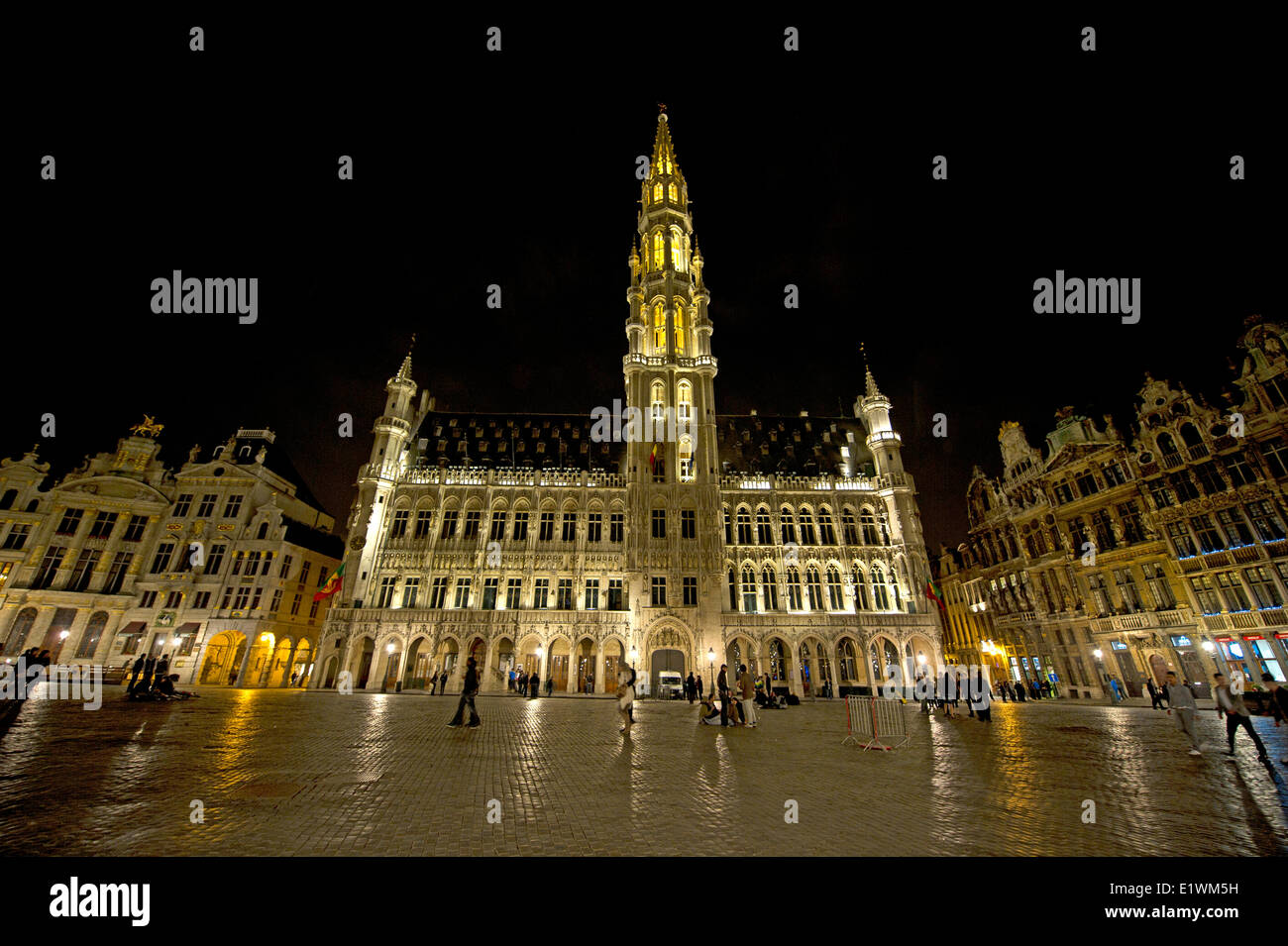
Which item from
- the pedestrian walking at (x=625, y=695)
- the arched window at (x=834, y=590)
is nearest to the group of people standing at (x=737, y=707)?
the pedestrian walking at (x=625, y=695)

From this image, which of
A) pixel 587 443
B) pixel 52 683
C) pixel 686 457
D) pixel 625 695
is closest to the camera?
pixel 625 695

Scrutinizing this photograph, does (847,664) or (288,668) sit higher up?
(847,664)

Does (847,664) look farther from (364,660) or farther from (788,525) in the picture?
(364,660)

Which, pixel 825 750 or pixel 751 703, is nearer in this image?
pixel 825 750

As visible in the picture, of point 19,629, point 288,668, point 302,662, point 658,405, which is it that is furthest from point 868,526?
point 19,629

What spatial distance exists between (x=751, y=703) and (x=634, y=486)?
23232 mm

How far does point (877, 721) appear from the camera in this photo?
1166 centimetres

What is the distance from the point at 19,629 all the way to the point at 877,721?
169ft

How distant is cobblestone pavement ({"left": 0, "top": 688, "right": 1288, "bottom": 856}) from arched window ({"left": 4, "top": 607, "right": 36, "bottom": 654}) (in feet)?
105

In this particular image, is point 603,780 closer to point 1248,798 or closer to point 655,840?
point 655,840
